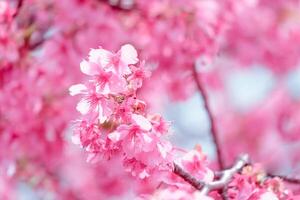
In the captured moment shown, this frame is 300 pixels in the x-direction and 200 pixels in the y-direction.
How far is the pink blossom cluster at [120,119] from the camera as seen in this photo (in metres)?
2.15

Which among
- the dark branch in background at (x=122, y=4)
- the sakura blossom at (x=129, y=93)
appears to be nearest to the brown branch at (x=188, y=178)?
A: the sakura blossom at (x=129, y=93)

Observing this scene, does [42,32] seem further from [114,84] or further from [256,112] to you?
[256,112]

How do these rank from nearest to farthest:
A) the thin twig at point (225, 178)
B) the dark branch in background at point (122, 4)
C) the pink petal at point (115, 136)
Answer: the pink petal at point (115, 136)
the thin twig at point (225, 178)
the dark branch in background at point (122, 4)

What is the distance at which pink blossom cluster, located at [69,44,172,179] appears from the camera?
2.15 metres

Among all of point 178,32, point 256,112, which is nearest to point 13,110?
point 178,32

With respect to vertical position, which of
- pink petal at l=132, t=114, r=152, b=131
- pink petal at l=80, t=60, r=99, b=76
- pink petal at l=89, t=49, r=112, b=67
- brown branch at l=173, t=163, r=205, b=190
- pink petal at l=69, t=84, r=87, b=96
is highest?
pink petal at l=89, t=49, r=112, b=67

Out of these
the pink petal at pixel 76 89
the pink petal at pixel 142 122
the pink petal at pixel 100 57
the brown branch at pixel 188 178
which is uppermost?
the pink petal at pixel 100 57

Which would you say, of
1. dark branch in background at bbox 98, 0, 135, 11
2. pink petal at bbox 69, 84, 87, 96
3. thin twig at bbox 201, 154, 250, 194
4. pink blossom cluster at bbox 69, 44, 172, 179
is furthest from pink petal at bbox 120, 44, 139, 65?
dark branch in background at bbox 98, 0, 135, 11

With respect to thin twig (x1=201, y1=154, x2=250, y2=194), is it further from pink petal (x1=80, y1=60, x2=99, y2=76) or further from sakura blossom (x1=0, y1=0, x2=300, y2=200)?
pink petal (x1=80, y1=60, x2=99, y2=76)

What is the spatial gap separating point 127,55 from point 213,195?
1.82ft

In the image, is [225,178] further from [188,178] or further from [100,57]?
[100,57]

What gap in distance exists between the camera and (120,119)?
2188 mm

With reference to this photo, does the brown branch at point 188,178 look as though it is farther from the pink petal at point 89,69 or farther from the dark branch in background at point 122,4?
the dark branch in background at point 122,4

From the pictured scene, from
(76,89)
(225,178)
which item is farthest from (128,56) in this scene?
(225,178)
